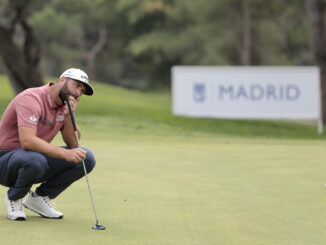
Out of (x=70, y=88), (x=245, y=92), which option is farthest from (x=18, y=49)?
→ (x=70, y=88)

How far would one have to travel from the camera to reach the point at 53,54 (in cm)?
6950

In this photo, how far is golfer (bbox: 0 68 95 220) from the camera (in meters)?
6.47

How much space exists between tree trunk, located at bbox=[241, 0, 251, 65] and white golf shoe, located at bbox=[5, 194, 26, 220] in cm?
4774

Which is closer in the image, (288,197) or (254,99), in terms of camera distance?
(288,197)

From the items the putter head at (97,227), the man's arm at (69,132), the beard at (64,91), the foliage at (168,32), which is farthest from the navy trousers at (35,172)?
the foliage at (168,32)

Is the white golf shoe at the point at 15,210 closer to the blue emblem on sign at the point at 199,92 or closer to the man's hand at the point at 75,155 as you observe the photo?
the man's hand at the point at 75,155

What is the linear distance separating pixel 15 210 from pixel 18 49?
1901 cm

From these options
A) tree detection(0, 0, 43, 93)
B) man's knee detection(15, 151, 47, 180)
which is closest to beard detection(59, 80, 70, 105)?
man's knee detection(15, 151, 47, 180)

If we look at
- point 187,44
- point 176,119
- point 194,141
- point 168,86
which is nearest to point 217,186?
point 194,141

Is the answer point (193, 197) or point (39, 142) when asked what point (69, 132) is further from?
point (193, 197)

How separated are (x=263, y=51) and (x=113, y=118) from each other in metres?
38.8

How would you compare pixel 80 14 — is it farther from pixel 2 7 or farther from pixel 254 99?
pixel 254 99

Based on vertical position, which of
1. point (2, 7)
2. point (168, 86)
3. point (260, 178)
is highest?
point (2, 7)

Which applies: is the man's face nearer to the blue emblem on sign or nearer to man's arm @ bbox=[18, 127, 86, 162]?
man's arm @ bbox=[18, 127, 86, 162]
